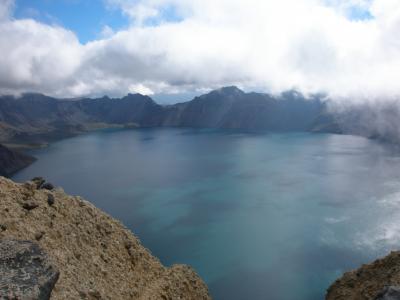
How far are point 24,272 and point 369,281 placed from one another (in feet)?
117

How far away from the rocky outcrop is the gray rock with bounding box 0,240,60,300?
2619cm

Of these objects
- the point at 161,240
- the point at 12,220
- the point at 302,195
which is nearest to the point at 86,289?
the point at 12,220

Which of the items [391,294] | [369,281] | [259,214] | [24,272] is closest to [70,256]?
[24,272]

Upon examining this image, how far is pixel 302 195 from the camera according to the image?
366 feet

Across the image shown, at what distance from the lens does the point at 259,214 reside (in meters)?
93.4

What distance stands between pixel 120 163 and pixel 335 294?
157874 millimetres

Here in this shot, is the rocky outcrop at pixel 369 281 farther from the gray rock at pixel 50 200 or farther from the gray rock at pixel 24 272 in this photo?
the gray rock at pixel 50 200

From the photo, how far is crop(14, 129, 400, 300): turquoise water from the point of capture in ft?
202

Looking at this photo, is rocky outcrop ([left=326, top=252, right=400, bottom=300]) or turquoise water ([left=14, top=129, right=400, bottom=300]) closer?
rocky outcrop ([left=326, top=252, right=400, bottom=300])

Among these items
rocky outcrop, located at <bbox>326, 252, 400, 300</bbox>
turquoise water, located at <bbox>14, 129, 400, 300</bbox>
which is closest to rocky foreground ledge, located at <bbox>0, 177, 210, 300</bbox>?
rocky outcrop, located at <bbox>326, 252, 400, 300</bbox>

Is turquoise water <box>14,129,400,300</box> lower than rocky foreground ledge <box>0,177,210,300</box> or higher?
lower

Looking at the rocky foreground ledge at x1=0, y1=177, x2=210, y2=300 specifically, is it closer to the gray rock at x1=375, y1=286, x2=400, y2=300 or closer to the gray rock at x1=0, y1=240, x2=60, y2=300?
the gray rock at x1=0, y1=240, x2=60, y2=300

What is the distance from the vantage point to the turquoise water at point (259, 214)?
61.6 m

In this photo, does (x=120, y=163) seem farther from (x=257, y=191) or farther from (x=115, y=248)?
(x=115, y=248)
